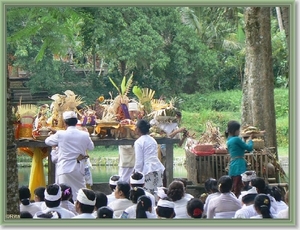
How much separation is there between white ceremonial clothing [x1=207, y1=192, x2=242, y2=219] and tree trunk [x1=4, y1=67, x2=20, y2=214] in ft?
6.22

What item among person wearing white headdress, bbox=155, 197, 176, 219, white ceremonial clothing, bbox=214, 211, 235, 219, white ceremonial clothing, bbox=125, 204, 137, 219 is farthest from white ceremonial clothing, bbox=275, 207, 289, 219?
white ceremonial clothing, bbox=125, 204, 137, 219

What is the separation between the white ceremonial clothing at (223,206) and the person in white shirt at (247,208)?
0.32 feet

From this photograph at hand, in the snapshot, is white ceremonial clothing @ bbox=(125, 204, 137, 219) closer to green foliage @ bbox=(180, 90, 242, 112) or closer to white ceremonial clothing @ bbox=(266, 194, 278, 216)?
white ceremonial clothing @ bbox=(266, 194, 278, 216)

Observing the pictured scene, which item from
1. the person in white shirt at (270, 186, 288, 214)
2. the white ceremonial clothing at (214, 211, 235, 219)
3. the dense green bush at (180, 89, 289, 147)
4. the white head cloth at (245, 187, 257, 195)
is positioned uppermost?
the dense green bush at (180, 89, 289, 147)

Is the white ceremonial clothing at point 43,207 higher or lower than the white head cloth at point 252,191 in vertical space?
lower

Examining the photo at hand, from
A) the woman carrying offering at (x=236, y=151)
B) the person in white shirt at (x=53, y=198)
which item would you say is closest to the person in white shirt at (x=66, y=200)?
the person in white shirt at (x=53, y=198)

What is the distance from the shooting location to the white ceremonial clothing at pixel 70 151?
8.27 meters

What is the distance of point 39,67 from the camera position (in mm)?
19266

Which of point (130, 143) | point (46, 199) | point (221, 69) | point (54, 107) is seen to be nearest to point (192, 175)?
point (130, 143)

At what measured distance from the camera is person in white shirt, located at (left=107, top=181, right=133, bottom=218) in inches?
273

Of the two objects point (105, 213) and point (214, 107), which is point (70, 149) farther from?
point (214, 107)

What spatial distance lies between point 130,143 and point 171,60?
12.1m

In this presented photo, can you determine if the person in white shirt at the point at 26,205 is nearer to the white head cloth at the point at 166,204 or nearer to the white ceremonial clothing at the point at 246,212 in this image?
the white head cloth at the point at 166,204

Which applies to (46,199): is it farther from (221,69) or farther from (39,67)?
(221,69)
